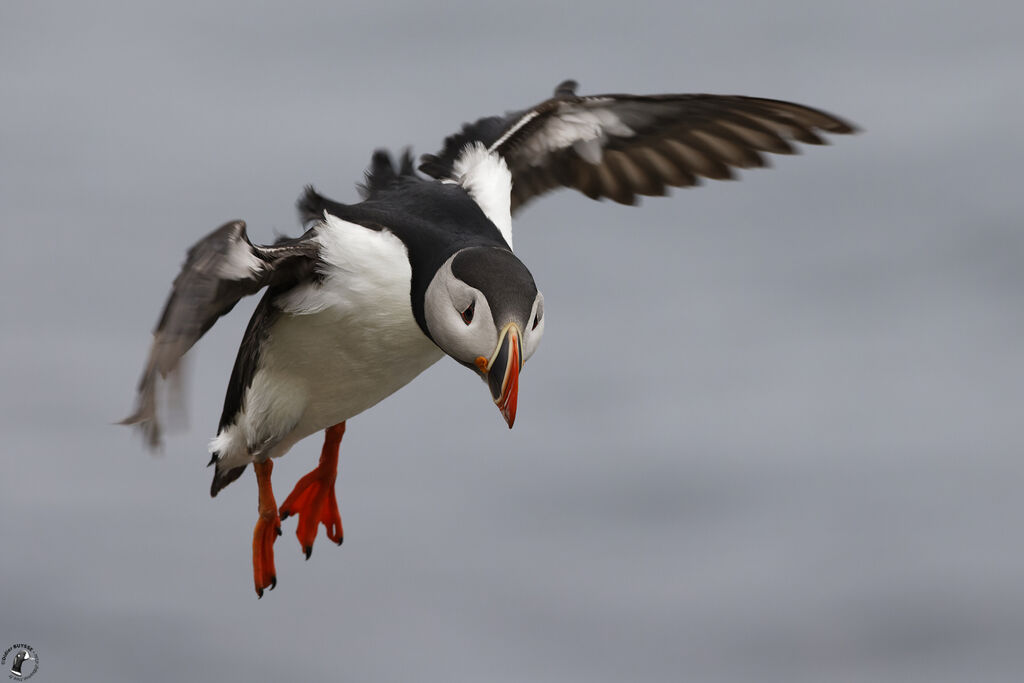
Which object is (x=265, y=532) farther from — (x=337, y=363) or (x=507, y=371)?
(x=507, y=371)

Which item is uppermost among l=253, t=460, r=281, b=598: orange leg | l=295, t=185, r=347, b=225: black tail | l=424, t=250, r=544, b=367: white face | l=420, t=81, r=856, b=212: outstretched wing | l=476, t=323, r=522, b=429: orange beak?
l=420, t=81, r=856, b=212: outstretched wing

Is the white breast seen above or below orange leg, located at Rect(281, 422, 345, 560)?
above

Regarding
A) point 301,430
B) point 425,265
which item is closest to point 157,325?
point 425,265

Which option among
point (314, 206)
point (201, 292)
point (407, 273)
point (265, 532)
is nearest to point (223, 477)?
point (265, 532)

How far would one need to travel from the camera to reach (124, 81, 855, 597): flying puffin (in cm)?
647

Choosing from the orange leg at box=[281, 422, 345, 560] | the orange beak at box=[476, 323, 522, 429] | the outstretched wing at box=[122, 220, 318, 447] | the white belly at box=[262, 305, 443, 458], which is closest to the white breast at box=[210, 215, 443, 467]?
the white belly at box=[262, 305, 443, 458]

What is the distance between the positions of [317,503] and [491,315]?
3.34 m

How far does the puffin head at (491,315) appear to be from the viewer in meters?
6.20

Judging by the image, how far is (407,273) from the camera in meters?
7.35

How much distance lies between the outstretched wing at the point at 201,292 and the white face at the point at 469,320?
0.85 meters

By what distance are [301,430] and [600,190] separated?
2.38 metres

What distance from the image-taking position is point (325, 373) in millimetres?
7879

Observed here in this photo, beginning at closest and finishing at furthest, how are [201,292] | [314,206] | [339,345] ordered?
[201,292] → [339,345] → [314,206]

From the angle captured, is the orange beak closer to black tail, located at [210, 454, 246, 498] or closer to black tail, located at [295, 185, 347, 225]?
black tail, located at [295, 185, 347, 225]
